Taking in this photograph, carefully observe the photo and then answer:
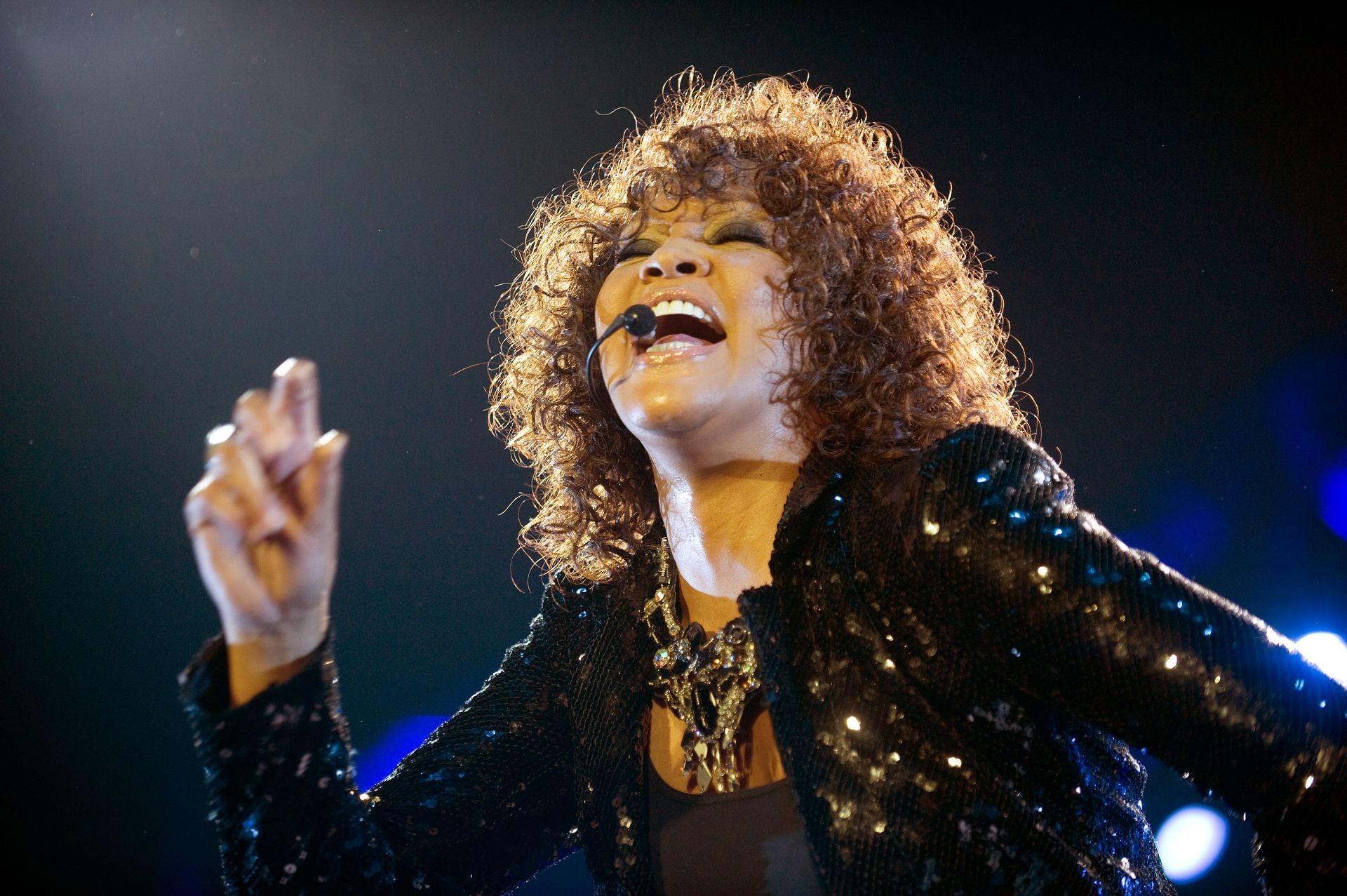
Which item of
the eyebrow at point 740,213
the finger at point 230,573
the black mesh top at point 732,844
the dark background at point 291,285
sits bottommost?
the black mesh top at point 732,844

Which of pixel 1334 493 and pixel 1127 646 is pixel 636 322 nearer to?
pixel 1127 646

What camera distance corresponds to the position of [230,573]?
1187 millimetres

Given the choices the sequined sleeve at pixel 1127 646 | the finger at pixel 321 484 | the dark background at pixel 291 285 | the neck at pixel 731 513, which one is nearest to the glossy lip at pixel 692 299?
the neck at pixel 731 513

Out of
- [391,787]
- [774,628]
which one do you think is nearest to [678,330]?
[774,628]

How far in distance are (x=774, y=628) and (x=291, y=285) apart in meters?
2.58

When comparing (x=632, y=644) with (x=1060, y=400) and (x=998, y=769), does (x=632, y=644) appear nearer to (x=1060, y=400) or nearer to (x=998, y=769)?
(x=998, y=769)

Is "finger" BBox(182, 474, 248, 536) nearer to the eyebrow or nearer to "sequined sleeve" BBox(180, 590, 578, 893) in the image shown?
"sequined sleeve" BBox(180, 590, 578, 893)

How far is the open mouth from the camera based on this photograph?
1.59 meters

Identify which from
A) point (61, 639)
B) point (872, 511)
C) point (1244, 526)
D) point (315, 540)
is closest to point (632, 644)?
point (872, 511)

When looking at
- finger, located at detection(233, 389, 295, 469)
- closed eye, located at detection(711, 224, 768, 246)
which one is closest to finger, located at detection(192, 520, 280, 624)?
finger, located at detection(233, 389, 295, 469)

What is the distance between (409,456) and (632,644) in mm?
1874

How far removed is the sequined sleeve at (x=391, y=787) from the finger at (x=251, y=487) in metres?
0.24

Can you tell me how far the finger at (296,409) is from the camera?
3.76 feet

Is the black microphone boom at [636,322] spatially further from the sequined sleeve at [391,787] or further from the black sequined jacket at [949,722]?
the sequined sleeve at [391,787]
